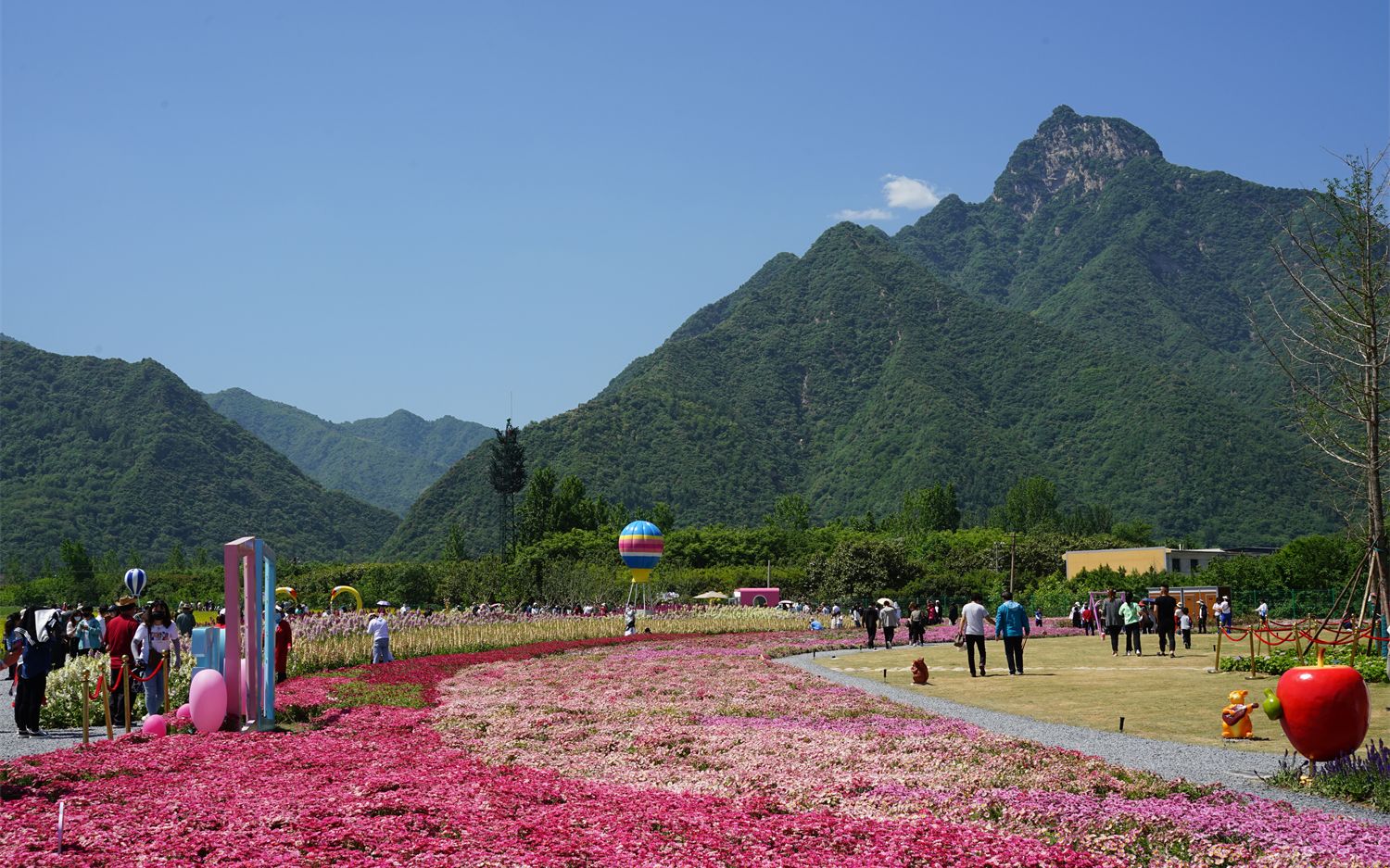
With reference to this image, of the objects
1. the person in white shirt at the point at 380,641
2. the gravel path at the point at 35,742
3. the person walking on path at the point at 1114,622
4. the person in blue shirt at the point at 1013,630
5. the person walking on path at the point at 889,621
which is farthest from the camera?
the person walking on path at the point at 889,621

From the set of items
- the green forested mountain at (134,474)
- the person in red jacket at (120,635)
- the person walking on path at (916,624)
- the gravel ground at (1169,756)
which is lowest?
the person walking on path at (916,624)

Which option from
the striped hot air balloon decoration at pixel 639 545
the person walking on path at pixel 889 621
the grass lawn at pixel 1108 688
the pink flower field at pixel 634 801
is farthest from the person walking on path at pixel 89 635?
the striped hot air balloon decoration at pixel 639 545

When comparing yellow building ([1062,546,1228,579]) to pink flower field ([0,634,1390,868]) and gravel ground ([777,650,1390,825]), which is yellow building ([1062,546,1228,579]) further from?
pink flower field ([0,634,1390,868])

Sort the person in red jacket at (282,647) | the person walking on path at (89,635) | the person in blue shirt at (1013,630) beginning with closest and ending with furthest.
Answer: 1. the person in red jacket at (282,647)
2. the person in blue shirt at (1013,630)
3. the person walking on path at (89,635)

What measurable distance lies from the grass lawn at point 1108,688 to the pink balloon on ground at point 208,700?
12.1 metres

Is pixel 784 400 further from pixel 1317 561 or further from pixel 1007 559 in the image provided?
pixel 1317 561

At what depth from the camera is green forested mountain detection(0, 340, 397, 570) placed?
142375mm

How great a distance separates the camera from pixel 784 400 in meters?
193

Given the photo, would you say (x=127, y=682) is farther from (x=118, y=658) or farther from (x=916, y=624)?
(x=916, y=624)

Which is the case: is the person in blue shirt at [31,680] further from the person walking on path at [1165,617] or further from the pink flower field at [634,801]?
the person walking on path at [1165,617]

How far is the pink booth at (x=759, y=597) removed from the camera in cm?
8219

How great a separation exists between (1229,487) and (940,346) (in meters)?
61.6

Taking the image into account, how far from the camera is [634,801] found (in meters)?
10.6

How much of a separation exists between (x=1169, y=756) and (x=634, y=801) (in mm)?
6853
